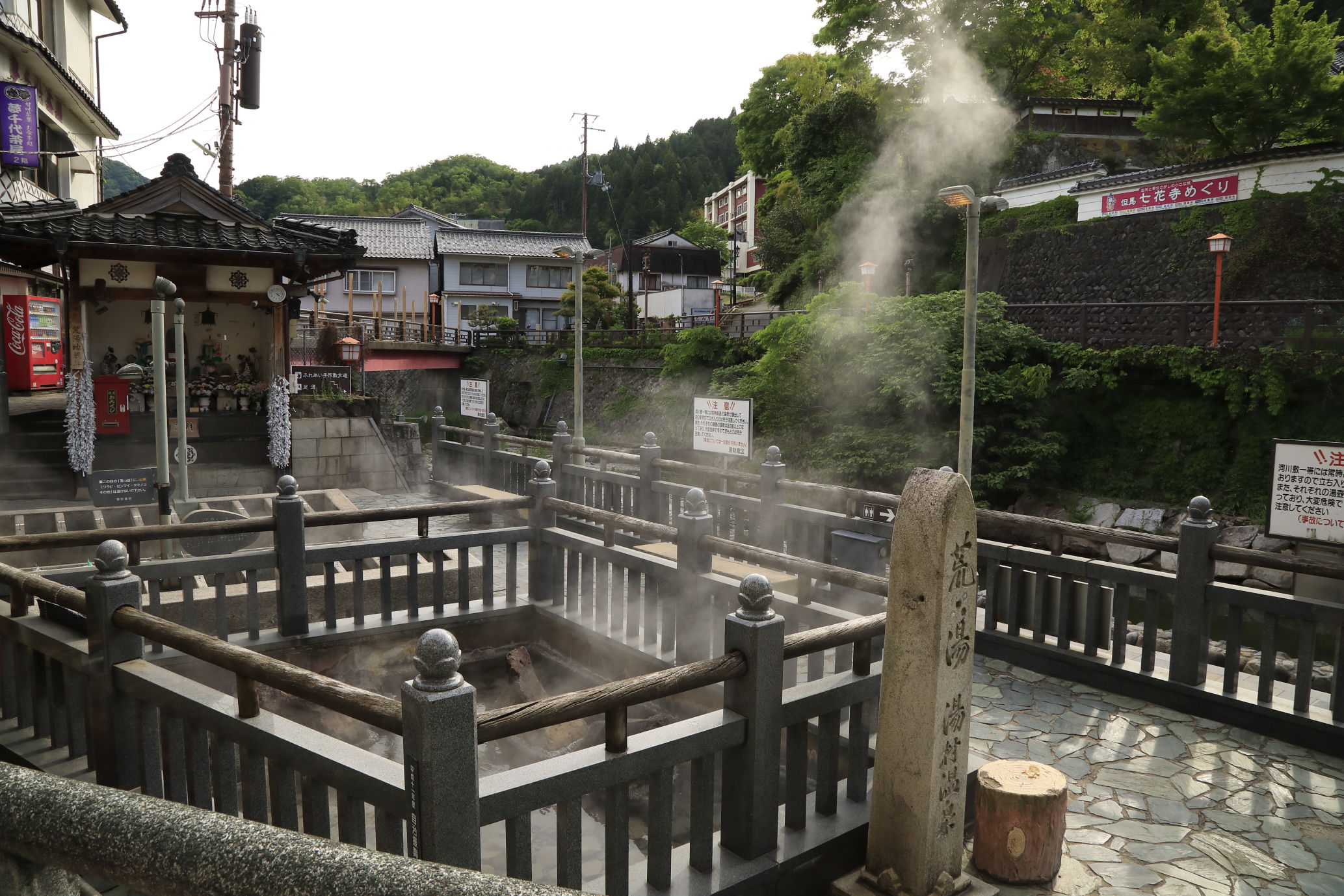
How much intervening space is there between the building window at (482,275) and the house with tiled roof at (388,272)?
1960 mm

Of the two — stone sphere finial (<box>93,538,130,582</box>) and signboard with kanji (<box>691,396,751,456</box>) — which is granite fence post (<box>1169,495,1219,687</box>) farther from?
stone sphere finial (<box>93,538,130,582</box>)

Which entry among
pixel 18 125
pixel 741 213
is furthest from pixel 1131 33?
pixel 741 213

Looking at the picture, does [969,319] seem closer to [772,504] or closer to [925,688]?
[772,504]

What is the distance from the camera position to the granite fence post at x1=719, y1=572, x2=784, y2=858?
150 inches

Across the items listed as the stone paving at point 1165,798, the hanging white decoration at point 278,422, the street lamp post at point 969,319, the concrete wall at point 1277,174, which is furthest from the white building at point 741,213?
the stone paving at point 1165,798

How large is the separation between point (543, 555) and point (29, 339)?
19.0m

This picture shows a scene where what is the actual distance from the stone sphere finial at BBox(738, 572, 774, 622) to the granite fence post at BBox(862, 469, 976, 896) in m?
0.55

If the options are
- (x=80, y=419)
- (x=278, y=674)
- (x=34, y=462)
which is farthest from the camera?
(x=34, y=462)

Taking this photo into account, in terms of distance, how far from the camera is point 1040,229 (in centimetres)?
2869

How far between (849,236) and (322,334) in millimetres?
21140

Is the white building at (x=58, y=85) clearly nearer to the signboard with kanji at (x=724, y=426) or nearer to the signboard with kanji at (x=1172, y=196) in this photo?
the signboard with kanji at (x=724, y=426)

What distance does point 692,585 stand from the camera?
661 cm

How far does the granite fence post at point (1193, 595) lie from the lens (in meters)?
6.54

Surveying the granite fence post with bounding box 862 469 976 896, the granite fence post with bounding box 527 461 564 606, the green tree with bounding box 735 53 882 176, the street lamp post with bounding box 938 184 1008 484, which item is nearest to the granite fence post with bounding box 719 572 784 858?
the granite fence post with bounding box 862 469 976 896
